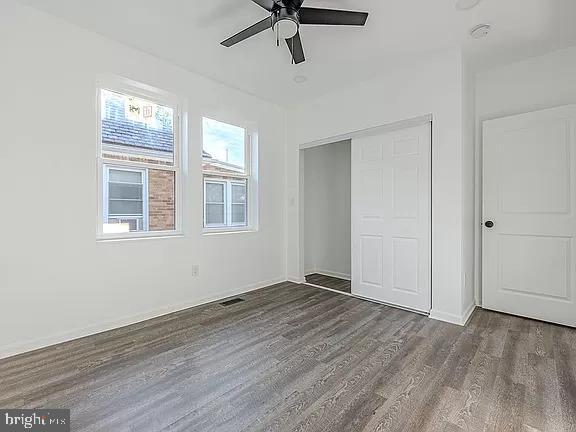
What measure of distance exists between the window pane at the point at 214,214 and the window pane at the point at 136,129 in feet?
2.47

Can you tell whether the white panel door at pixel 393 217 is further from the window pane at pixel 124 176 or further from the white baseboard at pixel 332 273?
the window pane at pixel 124 176

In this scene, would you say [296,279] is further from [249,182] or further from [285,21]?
[285,21]

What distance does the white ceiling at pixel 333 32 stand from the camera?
2.30 meters

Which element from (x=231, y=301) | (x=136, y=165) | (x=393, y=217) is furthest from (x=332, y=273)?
(x=136, y=165)

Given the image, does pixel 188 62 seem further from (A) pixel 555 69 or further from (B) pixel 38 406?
(A) pixel 555 69

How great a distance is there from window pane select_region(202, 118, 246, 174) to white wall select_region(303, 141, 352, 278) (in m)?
1.35

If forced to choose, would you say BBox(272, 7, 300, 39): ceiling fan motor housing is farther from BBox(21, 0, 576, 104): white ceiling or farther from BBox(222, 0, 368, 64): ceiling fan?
BBox(21, 0, 576, 104): white ceiling

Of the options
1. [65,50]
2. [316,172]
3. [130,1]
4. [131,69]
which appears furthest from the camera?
[316,172]

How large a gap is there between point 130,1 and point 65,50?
789 mm

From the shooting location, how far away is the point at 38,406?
67.0 inches

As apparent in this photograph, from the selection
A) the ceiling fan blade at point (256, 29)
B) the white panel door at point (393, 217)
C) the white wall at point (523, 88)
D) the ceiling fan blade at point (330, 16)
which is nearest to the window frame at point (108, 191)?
the ceiling fan blade at point (256, 29)

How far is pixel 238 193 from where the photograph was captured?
414 cm

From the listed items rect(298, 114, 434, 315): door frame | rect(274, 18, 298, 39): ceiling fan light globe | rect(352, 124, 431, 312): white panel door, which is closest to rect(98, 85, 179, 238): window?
rect(274, 18, 298, 39): ceiling fan light globe

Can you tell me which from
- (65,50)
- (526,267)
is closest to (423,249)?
(526,267)
